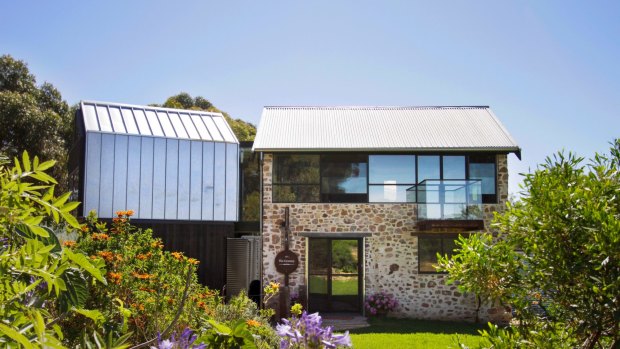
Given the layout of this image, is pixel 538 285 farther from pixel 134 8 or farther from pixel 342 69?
pixel 134 8

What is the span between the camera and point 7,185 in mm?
1721

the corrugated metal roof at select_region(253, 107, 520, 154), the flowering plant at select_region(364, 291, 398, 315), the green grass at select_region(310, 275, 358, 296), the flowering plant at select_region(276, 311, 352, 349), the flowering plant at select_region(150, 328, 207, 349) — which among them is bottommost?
the flowering plant at select_region(364, 291, 398, 315)

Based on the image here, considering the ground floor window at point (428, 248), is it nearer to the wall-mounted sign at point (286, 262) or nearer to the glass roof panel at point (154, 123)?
the wall-mounted sign at point (286, 262)

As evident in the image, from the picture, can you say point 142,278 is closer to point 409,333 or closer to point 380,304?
point 409,333

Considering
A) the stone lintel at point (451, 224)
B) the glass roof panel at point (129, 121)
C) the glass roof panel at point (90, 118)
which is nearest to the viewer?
the stone lintel at point (451, 224)

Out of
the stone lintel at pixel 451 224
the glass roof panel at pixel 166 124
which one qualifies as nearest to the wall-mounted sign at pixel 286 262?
the stone lintel at pixel 451 224

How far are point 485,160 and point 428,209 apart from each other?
2594 mm

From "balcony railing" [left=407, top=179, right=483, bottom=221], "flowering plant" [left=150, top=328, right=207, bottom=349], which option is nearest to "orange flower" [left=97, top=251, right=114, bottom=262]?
"flowering plant" [left=150, top=328, right=207, bottom=349]

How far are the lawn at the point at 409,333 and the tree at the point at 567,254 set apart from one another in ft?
23.5

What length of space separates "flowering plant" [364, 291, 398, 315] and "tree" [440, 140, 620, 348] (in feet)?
42.1

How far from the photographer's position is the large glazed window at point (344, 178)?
17.7 m

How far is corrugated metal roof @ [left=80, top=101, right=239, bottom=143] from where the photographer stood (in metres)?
18.0

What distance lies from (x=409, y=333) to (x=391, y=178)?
4.89 m

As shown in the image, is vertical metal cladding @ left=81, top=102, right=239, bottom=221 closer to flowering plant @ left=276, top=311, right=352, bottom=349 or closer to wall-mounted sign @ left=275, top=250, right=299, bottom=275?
wall-mounted sign @ left=275, top=250, right=299, bottom=275
